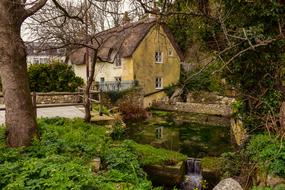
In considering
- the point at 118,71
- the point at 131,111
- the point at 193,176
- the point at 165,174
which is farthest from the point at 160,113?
the point at 165,174

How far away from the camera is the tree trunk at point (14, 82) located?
27.1 feet

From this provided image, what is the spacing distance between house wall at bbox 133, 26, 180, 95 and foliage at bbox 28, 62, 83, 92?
8653mm

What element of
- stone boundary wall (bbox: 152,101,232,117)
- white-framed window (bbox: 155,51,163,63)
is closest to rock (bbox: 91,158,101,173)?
stone boundary wall (bbox: 152,101,232,117)

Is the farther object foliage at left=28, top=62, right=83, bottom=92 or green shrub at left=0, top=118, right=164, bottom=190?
foliage at left=28, top=62, right=83, bottom=92

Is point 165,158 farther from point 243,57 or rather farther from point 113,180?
point 113,180

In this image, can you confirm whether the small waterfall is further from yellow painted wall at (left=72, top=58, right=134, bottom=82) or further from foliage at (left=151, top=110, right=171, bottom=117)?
yellow painted wall at (left=72, top=58, right=134, bottom=82)

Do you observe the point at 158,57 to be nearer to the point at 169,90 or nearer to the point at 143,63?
the point at 143,63

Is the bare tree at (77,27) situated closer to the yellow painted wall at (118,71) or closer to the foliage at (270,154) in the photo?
the foliage at (270,154)

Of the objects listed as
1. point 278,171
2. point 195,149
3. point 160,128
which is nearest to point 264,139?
point 278,171

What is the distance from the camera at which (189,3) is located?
36.7 feet

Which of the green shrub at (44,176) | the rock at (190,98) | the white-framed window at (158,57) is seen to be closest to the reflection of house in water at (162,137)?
the rock at (190,98)

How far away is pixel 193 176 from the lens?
11641 mm

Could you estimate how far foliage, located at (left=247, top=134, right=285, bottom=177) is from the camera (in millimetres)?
6840

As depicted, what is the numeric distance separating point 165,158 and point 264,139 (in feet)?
14.8
